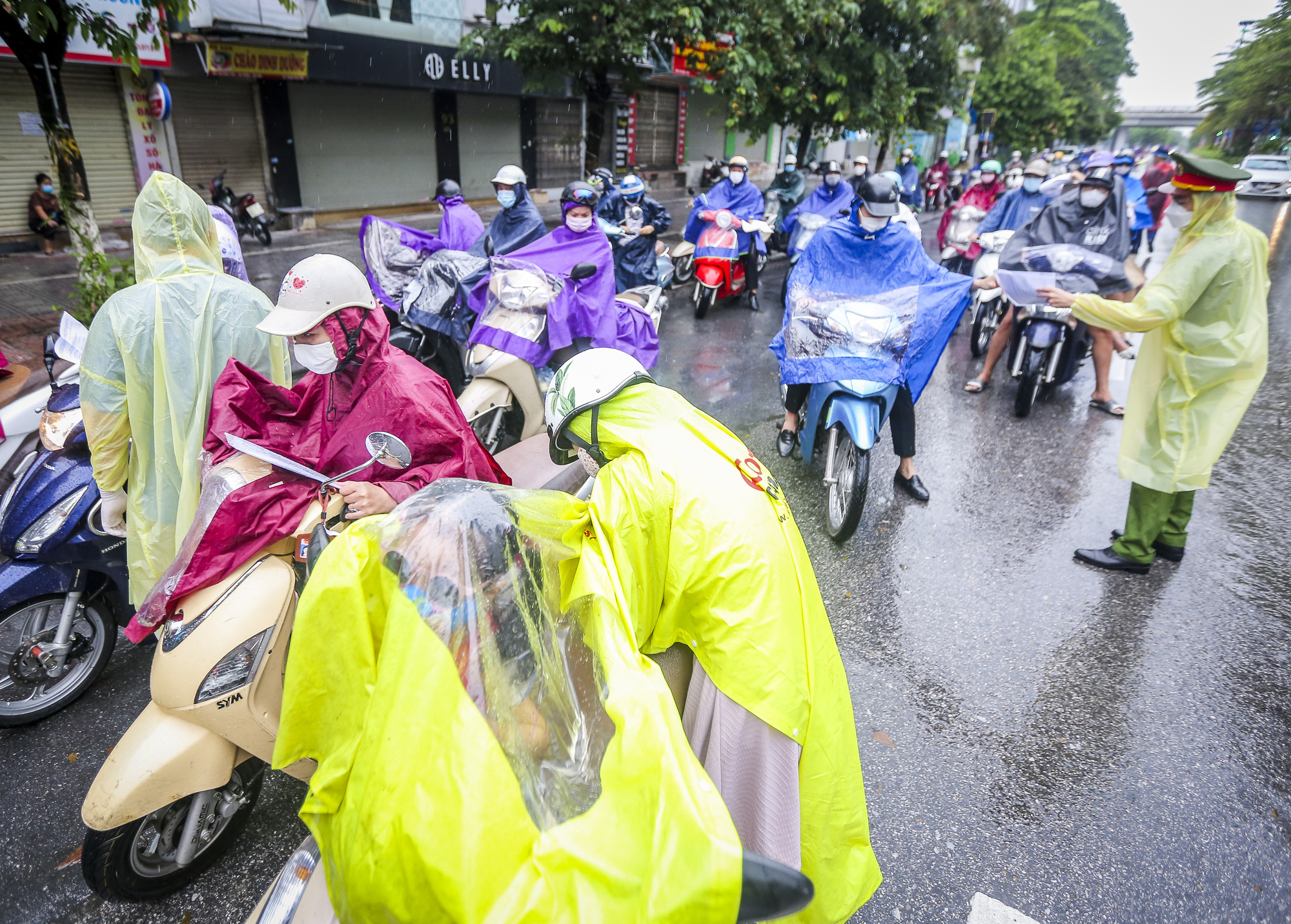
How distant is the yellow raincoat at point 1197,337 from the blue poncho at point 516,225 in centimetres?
433

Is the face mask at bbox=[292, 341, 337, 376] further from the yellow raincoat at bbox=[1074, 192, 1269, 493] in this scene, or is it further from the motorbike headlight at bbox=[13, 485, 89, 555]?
the yellow raincoat at bbox=[1074, 192, 1269, 493]

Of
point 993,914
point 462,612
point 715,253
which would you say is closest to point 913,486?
point 993,914

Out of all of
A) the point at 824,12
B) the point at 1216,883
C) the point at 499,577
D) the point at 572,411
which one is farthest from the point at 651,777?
the point at 824,12

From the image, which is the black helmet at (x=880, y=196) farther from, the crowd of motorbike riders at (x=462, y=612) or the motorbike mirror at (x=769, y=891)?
the motorbike mirror at (x=769, y=891)

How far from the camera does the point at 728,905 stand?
104 centimetres

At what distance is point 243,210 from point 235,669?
12477mm

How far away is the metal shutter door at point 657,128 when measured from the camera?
73.7 ft

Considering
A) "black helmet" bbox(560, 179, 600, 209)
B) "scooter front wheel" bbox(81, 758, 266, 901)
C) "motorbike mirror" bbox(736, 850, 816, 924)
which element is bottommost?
"scooter front wheel" bbox(81, 758, 266, 901)

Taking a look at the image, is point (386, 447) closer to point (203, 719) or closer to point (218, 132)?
point (203, 719)

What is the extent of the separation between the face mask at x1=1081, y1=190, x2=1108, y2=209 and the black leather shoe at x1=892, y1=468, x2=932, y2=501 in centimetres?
283

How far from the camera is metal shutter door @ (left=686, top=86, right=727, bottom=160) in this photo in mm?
24497

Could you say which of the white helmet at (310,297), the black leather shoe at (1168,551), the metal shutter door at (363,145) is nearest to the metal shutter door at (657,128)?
the metal shutter door at (363,145)

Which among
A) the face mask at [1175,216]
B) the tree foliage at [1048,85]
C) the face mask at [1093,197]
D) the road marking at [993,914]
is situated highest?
the tree foliage at [1048,85]

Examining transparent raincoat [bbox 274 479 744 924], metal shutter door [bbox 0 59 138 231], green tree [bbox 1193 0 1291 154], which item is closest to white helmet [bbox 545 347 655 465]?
transparent raincoat [bbox 274 479 744 924]
